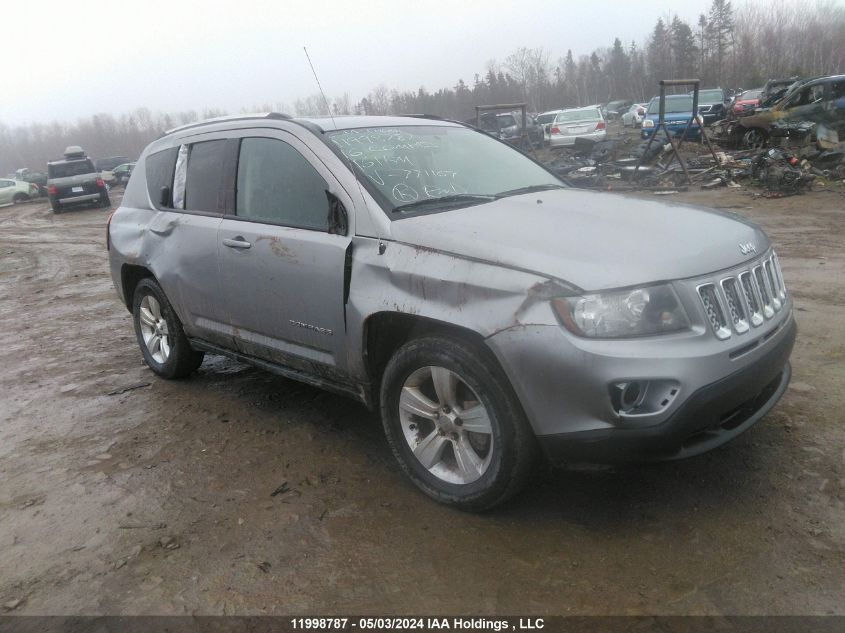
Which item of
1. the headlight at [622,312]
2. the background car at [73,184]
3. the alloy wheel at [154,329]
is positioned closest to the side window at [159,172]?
the alloy wheel at [154,329]

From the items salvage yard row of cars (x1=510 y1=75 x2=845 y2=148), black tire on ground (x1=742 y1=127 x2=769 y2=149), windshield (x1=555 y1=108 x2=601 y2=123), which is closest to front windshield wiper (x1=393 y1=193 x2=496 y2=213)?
salvage yard row of cars (x1=510 y1=75 x2=845 y2=148)

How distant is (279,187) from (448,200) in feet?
3.20

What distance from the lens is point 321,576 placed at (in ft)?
8.59

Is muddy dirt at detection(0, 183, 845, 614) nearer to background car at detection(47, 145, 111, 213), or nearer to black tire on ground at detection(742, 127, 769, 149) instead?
black tire on ground at detection(742, 127, 769, 149)

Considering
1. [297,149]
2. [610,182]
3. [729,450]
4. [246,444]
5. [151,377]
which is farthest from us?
[610,182]

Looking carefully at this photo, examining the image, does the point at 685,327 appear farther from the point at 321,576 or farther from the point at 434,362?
the point at 321,576

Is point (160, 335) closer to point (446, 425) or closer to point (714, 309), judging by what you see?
point (446, 425)

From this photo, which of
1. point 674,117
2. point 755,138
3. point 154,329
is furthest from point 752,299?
point 674,117

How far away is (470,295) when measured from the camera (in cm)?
268

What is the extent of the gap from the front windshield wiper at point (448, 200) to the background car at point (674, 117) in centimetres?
1859

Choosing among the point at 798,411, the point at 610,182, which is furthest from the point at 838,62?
the point at 798,411

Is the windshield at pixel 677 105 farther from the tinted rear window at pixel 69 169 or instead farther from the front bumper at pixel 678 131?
the tinted rear window at pixel 69 169

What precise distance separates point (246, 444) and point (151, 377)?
5.78 feet

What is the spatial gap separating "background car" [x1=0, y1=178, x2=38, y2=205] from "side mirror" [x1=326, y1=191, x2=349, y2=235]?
33.3 meters
